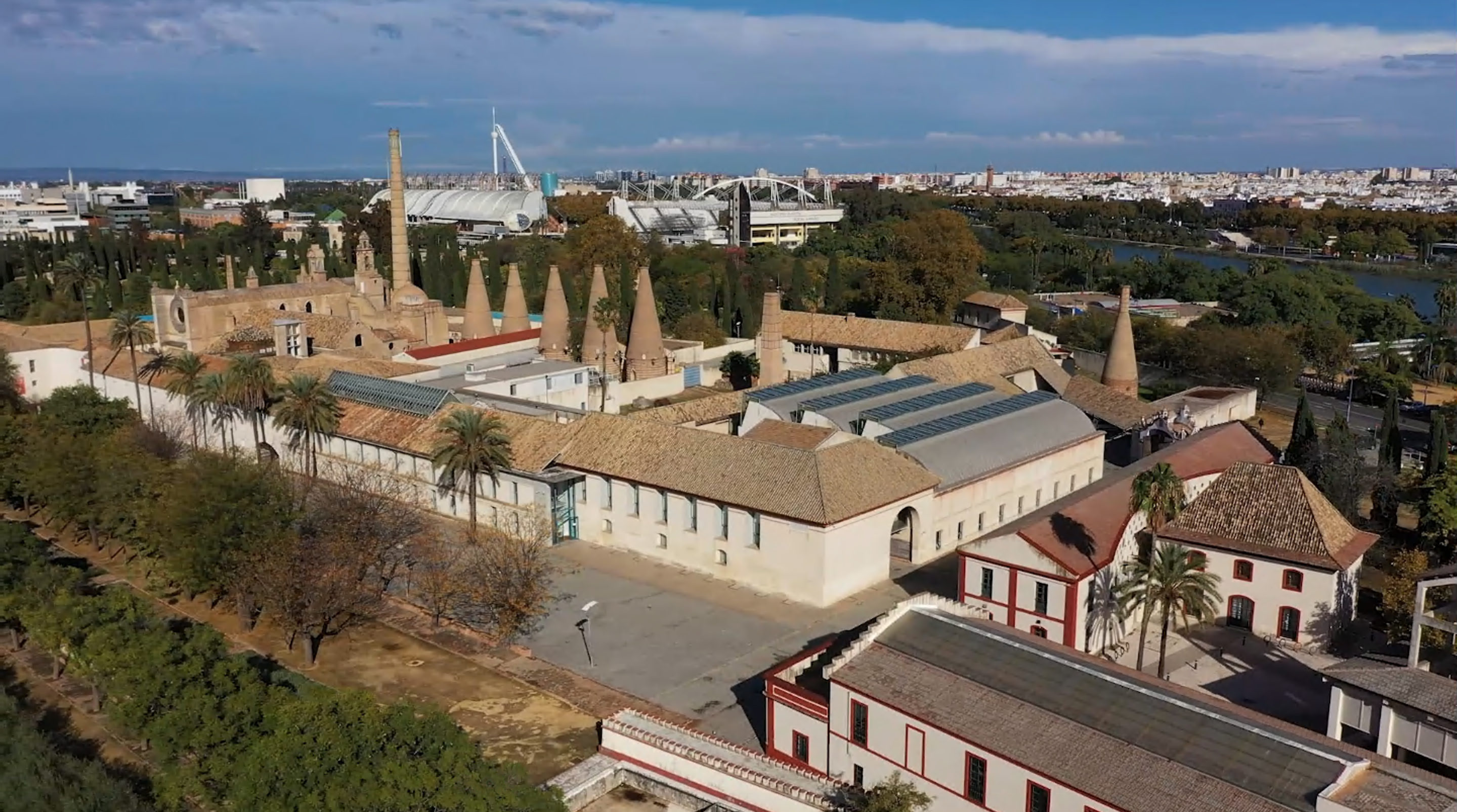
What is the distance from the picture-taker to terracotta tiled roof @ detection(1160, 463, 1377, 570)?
88.8 ft

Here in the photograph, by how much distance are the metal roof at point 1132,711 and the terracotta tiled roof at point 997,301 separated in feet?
164

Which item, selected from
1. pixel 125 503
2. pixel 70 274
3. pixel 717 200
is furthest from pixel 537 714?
pixel 717 200

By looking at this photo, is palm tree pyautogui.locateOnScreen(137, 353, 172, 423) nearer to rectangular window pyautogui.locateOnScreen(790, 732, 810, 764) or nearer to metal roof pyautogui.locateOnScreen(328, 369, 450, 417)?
metal roof pyautogui.locateOnScreen(328, 369, 450, 417)

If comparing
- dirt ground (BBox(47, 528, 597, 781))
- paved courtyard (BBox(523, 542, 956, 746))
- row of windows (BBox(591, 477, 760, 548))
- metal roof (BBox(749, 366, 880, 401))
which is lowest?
dirt ground (BBox(47, 528, 597, 781))

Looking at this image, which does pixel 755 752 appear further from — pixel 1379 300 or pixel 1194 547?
pixel 1379 300

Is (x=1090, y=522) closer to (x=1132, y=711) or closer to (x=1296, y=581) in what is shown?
(x=1296, y=581)

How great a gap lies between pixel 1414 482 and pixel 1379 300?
181 ft

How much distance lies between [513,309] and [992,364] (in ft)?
85.8

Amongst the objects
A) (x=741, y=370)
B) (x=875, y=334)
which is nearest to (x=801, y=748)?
(x=741, y=370)

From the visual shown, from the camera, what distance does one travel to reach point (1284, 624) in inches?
1081

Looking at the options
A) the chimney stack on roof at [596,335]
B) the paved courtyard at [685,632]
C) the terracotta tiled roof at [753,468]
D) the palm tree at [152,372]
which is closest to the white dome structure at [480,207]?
the chimney stack on roof at [596,335]

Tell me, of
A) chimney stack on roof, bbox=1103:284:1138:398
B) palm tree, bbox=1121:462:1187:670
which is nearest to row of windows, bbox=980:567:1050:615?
palm tree, bbox=1121:462:1187:670

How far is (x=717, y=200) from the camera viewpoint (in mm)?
154000

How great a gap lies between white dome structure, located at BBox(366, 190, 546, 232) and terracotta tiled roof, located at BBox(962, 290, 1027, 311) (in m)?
83.5
